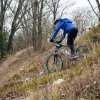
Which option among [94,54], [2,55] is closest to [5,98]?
[94,54]

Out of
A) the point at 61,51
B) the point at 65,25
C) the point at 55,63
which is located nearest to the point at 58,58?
the point at 55,63

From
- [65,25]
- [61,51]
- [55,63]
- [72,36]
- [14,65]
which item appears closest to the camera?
[65,25]

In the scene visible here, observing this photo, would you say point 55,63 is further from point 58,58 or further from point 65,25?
point 65,25

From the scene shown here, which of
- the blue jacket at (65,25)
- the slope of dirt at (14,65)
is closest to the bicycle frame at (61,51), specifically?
the blue jacket at (65,25)

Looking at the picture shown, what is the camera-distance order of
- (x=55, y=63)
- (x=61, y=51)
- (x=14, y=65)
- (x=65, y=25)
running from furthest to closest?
(x=14, y=65), (x=61, y=51), (x=55, y=63), (x=65, y=25)

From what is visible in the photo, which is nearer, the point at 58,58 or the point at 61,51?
the point at 58,58

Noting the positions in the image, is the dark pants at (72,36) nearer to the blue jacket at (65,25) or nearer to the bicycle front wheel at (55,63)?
the blue jacket at (65,25)

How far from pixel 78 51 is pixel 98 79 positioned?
607 centimetres

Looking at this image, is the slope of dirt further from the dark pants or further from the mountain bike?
the dark pants

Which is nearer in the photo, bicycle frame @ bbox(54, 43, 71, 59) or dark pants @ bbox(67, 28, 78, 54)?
dark pants @ bbox(67, 28, 78, 54)

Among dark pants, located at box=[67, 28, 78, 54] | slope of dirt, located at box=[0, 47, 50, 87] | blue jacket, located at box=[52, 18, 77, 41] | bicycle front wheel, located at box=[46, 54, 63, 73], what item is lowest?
slope of dirt, located at box=[0, 47, 50, 87]

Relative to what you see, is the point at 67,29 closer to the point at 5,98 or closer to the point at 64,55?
the point at 64,55

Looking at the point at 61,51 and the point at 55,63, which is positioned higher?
the point at 61,51

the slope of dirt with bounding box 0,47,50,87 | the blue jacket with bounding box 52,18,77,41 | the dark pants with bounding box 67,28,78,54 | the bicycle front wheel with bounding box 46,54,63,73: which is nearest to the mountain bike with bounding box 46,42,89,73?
the bicycle front wheel with bounding box 46,54,63,73
